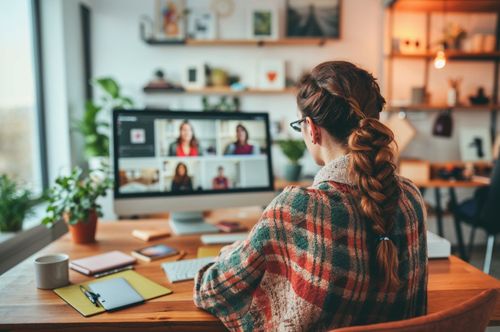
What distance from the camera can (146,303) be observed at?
3.35ft

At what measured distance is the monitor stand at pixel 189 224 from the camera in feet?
5.48

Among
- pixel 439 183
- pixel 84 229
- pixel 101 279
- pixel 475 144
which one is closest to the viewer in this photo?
pixel 101 279

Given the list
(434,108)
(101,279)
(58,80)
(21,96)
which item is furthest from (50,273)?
(434,108)

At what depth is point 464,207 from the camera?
122 inches

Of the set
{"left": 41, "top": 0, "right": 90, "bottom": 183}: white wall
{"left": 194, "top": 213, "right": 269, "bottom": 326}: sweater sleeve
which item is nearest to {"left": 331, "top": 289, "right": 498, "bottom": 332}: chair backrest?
{"left": 194, "top": 213, "right": 269, "bottom": 326}: sweater sleeve

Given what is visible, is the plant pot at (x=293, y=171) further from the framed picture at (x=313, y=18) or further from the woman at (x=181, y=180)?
the woman at (x=181, y=180)

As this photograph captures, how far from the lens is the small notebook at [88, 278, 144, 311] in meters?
0.99

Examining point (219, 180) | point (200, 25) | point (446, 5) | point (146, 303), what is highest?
point (446, 5)

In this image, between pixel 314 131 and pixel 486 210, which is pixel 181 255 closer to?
pixel 314 131

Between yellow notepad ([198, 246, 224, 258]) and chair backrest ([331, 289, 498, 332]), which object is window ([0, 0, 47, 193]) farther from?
chair backrest ([331, 289, 498, 332])

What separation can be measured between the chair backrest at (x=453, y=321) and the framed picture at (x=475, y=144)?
11.9ft

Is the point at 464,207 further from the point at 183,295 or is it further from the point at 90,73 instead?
the point at 90,73

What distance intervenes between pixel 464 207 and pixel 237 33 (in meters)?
2.44

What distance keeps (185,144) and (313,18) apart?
2.62m
